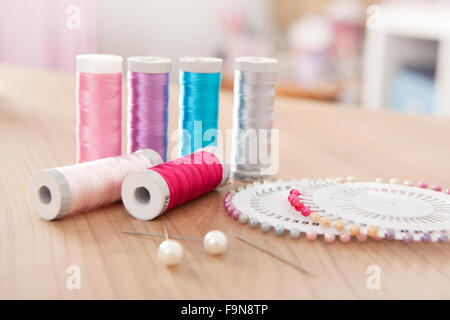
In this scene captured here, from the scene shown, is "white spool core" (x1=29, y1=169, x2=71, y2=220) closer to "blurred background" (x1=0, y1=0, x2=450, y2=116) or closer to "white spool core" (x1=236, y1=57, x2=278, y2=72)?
"white spool core" (x1=236, y1=57, x2=278, y2=72)

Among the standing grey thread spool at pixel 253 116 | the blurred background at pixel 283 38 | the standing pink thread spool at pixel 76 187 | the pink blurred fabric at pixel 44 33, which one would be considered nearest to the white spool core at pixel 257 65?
the standing grey thread spool at pixel 253 116

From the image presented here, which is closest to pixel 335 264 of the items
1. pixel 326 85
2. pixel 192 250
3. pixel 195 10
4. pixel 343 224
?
pixel 343 224

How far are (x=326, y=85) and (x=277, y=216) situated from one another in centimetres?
313

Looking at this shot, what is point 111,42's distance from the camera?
3.84 m

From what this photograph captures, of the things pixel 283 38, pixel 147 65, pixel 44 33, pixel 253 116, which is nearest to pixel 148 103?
pixel 147 65

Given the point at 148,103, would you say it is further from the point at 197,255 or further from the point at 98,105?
the point at 197,255

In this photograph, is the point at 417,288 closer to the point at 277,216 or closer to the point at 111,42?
the point at 277,216

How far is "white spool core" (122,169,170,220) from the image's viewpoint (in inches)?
35.4

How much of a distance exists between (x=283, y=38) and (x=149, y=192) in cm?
349

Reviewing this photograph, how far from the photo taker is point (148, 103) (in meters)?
1.08

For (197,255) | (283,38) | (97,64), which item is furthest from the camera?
(283,38)

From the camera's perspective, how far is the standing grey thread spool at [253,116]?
3.61 feet

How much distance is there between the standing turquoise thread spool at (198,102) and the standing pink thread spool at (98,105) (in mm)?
127
